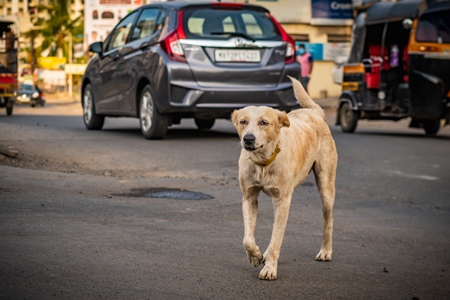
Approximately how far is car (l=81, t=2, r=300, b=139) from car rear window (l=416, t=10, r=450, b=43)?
5.15 metres

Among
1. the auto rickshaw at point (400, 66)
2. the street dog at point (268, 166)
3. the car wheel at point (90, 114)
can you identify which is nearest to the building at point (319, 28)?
the auto rickshaw at point (400, 66)

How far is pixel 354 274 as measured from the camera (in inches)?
257

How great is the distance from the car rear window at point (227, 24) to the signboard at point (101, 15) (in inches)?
1529

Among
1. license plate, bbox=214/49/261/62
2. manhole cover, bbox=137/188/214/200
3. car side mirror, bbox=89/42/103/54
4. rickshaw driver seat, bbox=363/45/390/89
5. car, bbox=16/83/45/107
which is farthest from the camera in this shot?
car, bbox=16/83/45/107

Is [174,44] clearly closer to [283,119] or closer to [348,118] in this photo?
[283,119]

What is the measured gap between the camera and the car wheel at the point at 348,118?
20.9 metres

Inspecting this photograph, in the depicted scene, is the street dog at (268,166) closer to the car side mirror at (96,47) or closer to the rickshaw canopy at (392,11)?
the car side mirror at (96,47)

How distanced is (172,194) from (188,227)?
1.94m

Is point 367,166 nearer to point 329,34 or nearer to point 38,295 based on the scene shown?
point 38,295

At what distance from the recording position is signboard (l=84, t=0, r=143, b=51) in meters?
52.9

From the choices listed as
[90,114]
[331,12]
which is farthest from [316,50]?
[90,114]

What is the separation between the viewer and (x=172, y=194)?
977cm

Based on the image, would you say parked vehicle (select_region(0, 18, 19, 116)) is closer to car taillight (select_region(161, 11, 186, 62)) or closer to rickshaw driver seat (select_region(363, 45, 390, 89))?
rickshaw driver seat (select_region(363, 45, 390, 89))

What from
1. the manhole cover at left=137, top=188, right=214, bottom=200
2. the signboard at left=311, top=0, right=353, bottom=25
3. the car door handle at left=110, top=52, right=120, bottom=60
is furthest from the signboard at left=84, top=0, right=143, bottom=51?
the manhole cover at left=137, top=188, right=214, bottom=200
